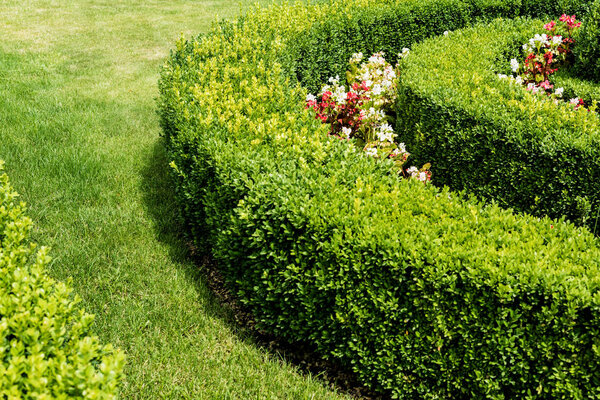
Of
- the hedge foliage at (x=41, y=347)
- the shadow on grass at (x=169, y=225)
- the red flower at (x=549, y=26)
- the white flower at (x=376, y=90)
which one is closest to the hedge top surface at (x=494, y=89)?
the red flower at (x=549, y=26)

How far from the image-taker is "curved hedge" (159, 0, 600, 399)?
3.84 metres

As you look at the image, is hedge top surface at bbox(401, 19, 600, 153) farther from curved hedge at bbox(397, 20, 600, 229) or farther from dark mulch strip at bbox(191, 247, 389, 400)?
dark mulch strip at bbox(191, 247, 389, 400)

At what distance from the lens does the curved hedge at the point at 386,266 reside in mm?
3836

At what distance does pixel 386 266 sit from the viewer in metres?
4.20

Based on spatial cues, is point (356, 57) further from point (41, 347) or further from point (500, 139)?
point (41, 347)

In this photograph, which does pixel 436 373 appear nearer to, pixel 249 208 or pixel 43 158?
pixel 249 208

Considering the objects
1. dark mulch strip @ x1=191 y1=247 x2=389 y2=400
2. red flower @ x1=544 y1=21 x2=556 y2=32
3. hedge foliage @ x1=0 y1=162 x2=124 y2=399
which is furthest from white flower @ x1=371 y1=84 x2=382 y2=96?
hedge foliage @ x1=0 y1=162 x2=124 y2=399

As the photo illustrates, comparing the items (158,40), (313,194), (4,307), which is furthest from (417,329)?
(158,40)

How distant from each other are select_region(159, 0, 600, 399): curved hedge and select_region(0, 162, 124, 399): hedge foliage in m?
1.83

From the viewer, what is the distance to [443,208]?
4820 mm

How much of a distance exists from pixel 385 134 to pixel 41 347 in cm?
565

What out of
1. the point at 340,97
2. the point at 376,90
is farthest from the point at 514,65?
the point at 340,97

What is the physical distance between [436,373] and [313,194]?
1.85m

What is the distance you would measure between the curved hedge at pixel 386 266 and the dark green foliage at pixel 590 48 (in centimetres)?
505
